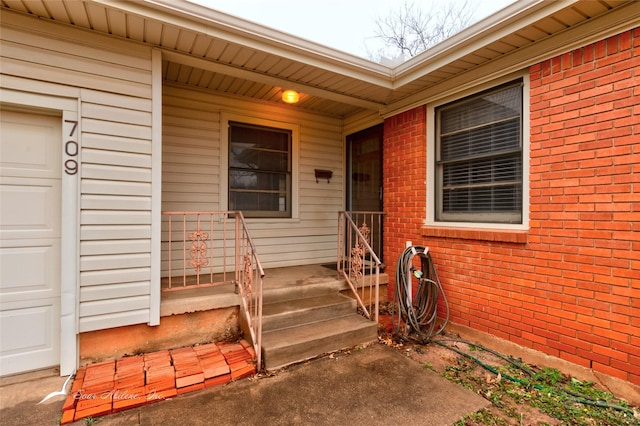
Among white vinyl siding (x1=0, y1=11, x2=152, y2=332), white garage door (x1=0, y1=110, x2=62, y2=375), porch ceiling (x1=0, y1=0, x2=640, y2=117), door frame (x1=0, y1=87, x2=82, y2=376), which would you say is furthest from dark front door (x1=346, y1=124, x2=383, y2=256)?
white garage door (x1=0, y1=110, x2=62, y2=375)

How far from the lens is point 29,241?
2369mm

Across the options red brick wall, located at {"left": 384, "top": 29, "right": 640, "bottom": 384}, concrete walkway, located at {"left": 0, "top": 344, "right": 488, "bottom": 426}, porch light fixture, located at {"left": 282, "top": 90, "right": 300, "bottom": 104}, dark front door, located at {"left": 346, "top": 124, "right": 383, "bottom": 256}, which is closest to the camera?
concrete walkway, located at {"left": 0, "top": 344, "right": 488, "bottom": 426}

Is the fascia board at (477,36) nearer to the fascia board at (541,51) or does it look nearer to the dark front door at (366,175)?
the fascia board at (541,51)

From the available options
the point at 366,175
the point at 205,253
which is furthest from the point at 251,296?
the point at 366,175

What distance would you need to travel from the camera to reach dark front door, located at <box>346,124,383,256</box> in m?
4.41

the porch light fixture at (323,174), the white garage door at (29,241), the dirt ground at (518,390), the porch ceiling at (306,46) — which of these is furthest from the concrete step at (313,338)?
the porch ceiling at (306,46)

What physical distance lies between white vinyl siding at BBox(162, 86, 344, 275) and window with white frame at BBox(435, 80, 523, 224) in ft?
5.78

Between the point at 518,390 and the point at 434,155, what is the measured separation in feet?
7.59

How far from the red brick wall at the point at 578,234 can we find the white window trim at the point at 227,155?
238 cm

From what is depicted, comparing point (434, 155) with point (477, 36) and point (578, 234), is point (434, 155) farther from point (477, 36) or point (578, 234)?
point (578, 234)

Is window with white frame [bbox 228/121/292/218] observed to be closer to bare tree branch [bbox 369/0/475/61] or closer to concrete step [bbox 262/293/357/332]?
concrete step [bbox 262/293/357/332]

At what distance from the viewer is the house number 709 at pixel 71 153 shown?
2389 millimetres

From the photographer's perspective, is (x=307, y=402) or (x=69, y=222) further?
(x=69, y=222)

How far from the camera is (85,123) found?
7.98ft
